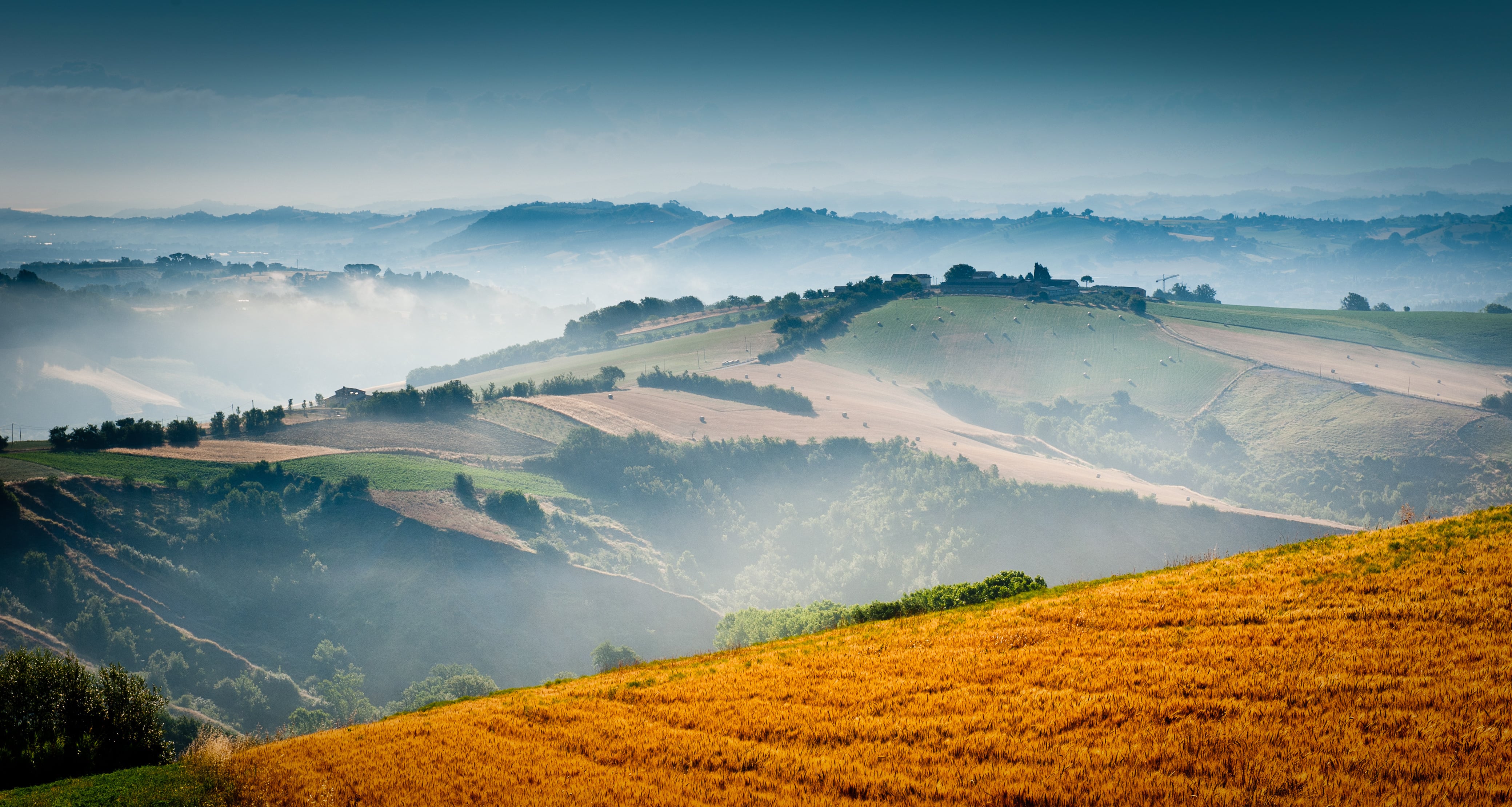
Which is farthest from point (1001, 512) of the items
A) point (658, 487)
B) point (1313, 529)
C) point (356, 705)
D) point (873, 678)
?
point (873, 678)

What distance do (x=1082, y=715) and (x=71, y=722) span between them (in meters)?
34.7

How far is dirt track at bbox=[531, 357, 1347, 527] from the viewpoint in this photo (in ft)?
443

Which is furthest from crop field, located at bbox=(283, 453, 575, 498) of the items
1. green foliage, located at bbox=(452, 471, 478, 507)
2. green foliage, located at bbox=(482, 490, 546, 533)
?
green foliage, located at bbox=(482, 490, 546, 533)

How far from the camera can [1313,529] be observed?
10806 cm

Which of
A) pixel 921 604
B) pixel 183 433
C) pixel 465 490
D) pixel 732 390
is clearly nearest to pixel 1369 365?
pixel 732 390

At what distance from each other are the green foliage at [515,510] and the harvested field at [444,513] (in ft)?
5.25

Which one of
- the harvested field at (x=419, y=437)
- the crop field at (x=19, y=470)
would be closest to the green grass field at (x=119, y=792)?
the crop field at (x=19, y=470)

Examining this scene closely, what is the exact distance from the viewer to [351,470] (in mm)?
111750

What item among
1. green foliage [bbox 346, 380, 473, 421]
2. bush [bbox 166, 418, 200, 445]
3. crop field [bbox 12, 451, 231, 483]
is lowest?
crop field [bbox 12, 451, 231, 483]

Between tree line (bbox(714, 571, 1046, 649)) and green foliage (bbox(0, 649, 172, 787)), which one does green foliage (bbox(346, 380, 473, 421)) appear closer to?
tree line (bbox(714, 571, 1046, 649))

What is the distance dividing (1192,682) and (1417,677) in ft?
15.4

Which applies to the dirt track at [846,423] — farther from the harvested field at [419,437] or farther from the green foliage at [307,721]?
the green foliage at [307,721]

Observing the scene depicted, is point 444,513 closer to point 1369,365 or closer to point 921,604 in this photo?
point 921,604

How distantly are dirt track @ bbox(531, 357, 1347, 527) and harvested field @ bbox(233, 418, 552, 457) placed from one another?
1342 cm
